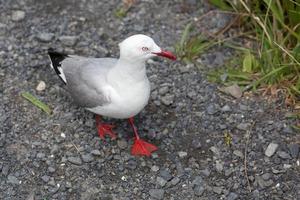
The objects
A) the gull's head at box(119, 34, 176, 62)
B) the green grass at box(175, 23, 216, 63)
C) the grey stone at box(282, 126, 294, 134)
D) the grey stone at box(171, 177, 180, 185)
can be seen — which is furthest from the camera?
the green grass at box(175, 23, 216, 63)

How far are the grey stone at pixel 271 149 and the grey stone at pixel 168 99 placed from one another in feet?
2.92

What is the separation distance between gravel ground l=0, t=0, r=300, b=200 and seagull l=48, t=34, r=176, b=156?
8.2 inches

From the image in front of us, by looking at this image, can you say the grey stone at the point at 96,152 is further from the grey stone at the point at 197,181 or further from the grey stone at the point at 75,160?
the grey stone at the point at 197,181

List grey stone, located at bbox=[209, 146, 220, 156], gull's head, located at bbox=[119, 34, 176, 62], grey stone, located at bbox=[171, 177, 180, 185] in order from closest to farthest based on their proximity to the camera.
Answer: gull's head, located at bbox=[119, 34, 176, 62]
grey stone, located at bbox=[171, 177, 180, 185]
grey stone, located at bbox=[209, 146, 220, 156]

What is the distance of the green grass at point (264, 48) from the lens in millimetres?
4750

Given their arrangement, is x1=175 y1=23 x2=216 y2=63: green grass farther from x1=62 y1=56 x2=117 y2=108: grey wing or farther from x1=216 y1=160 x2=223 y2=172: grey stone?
x1=216 y1=160 x2=223 y2=172: grey stone

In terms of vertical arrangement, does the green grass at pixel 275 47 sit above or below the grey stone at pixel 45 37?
above

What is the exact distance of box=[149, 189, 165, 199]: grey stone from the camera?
13.5 ft

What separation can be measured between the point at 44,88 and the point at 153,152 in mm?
1126

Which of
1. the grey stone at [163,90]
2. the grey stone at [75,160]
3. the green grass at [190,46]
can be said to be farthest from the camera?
the green grass at [190,46]

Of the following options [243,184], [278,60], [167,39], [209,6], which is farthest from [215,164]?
[209,6]

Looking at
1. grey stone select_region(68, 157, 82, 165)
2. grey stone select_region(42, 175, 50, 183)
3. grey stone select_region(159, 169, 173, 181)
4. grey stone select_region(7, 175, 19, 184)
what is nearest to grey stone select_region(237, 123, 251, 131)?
grey stone select_region(159, 169, 173, 181)

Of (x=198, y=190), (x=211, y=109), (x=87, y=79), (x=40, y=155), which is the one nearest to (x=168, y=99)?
(x=211, y=109)

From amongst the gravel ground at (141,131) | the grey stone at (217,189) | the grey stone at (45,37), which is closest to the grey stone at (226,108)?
the gravel ground at (141,131)
